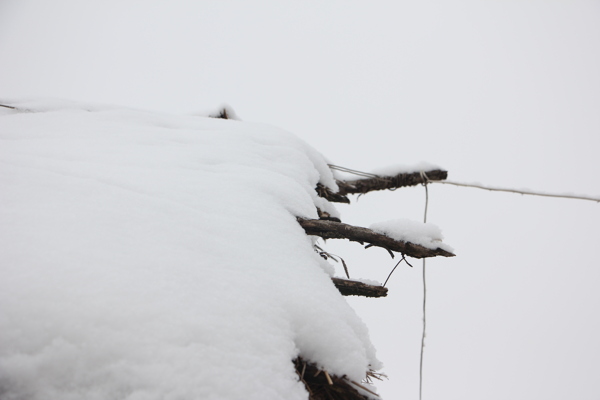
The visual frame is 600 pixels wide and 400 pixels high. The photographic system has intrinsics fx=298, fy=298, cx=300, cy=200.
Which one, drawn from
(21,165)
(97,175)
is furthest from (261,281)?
(21,165)

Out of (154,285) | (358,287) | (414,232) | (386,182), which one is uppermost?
(386,182)

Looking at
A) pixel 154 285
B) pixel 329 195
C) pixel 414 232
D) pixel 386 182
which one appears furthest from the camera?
pixel 386 182

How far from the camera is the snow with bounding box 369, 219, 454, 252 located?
3.69ft

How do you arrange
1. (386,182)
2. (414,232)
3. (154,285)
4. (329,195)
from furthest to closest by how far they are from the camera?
(386,182) → (329,195) → (414,232) → (154,285)

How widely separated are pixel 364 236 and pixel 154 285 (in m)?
0.78

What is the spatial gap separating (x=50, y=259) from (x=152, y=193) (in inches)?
17.7

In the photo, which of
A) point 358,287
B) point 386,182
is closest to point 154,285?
point 358,287

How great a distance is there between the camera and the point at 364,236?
3.95 feet

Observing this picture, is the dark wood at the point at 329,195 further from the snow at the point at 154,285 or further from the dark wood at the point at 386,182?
the snow at the point at 154,285

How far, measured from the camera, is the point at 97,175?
112 centimetres

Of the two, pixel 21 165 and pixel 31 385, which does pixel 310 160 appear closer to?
pixel 21 165

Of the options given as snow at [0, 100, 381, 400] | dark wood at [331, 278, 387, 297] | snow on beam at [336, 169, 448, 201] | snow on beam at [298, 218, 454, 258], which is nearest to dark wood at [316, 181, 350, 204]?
snow on beam at [336, 169, 448, 201]

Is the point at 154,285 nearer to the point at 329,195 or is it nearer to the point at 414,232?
the point at 414,232

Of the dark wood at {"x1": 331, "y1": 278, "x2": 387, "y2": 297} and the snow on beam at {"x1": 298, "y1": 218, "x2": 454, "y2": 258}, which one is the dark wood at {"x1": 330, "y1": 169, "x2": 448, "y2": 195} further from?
the dark wood at {"x1": 331, "y1": 278, "x2": 387, "y2": 297}
